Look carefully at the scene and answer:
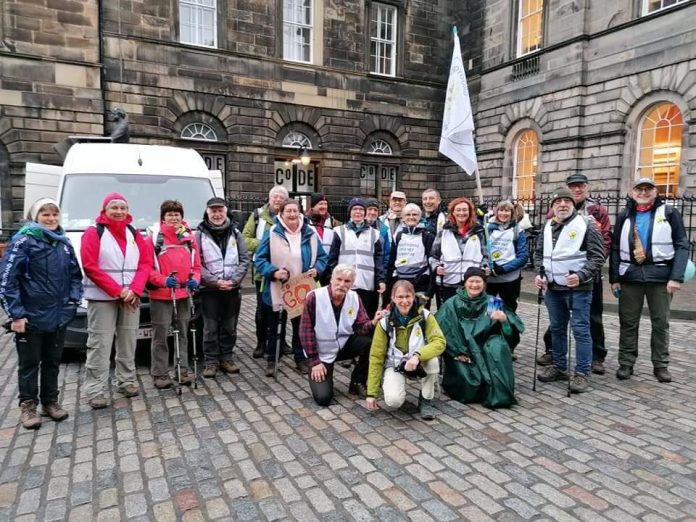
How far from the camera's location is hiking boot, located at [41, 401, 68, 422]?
14.0 feet

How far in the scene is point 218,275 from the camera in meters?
5.31

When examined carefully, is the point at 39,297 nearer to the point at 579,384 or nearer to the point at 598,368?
the point at 579,384

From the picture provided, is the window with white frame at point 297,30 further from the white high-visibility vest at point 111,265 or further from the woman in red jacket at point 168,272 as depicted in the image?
the white high-visibility vest at point 111,265

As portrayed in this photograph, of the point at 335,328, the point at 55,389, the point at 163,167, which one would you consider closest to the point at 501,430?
the point at 335,328

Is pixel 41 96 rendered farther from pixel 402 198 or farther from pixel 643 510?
pixel 643 510

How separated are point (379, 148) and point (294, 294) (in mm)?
16884

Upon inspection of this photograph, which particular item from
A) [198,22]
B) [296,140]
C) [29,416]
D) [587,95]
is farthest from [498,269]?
[198,22]

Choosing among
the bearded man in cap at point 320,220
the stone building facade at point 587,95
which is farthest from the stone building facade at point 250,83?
the bearded man in cap at point 320,220

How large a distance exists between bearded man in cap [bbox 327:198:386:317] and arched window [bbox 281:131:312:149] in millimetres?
14345

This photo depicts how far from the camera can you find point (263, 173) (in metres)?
18.8

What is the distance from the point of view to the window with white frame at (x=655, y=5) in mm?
14602

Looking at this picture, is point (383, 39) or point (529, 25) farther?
point (383, 39)

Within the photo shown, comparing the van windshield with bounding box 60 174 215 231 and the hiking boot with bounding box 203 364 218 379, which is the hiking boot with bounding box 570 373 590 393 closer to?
the hiking boot with bounding box 203 364 218 379

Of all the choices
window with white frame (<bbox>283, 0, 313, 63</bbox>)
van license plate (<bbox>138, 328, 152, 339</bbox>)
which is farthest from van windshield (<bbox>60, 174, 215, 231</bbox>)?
window with white frame (<bbox>283, 0, 313, 63</bbox>)
